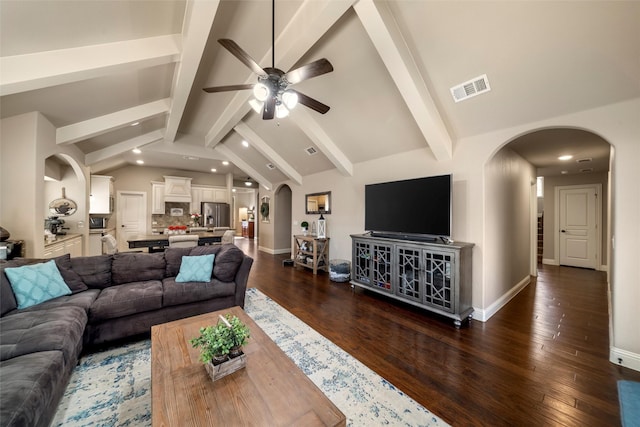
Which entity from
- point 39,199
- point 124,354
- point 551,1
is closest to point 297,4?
point 551,1

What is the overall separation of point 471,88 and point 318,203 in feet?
12.7

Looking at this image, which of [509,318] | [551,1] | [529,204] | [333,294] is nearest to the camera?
[551,1]

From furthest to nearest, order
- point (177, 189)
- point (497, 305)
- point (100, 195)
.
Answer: point (177, 189) < point (100, 195) < point (497, 305)

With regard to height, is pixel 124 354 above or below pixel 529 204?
below

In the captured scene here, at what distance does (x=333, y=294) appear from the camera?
12.9 ft

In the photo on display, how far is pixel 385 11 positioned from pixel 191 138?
5461mm

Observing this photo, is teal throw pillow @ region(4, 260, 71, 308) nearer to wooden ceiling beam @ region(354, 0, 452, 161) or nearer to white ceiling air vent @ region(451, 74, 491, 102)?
wooden ceiling beam @ region(354, 0, 452, 161)

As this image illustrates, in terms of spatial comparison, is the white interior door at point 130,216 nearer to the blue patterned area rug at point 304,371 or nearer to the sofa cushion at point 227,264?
the sofa cushion at point 227,264

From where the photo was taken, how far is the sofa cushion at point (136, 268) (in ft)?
9.11

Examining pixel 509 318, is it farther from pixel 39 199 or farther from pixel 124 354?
pixel 39 199

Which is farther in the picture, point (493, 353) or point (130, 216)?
point (130, 216)

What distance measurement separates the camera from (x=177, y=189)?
7.45 meters

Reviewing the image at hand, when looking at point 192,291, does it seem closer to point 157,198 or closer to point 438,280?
point 438,280

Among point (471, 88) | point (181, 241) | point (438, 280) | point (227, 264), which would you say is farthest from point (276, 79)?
point (181, 241)
